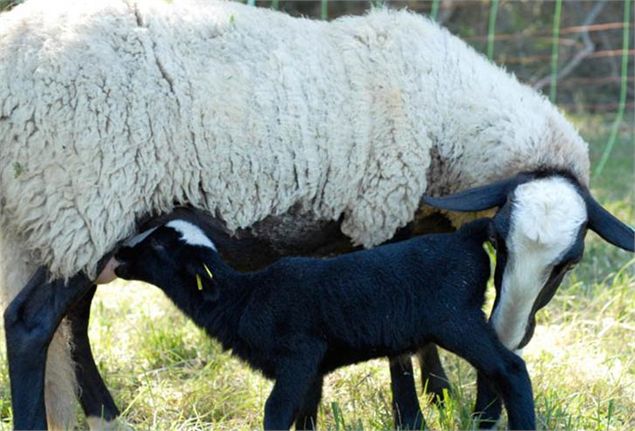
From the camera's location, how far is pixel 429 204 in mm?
3785

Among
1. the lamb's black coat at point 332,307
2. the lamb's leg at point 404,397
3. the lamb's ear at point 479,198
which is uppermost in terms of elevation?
the lamb's ear at point 479,198

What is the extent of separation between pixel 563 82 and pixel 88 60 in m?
8.17

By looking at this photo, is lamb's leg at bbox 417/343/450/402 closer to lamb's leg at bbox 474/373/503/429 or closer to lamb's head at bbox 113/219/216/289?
lamb's leg at bbox 474/373/503/429

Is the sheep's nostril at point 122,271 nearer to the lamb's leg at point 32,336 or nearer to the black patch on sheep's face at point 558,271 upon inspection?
the lamb's leg at point 32,336

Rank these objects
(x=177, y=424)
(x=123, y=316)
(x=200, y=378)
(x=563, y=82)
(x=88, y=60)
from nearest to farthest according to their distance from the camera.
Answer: (x=88, y=60)
(x=177, y=424)
(x=200, y=378)
(x=123, y=316)
(x=563, y=82)

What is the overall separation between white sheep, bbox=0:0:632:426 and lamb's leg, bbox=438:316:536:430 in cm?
71

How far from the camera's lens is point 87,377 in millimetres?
4082

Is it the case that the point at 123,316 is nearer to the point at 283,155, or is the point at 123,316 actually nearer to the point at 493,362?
the point at 283,155

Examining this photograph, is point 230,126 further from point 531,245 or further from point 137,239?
point 531,245

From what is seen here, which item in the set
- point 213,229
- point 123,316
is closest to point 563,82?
point 123,316

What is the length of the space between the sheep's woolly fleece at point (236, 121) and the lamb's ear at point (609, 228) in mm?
316

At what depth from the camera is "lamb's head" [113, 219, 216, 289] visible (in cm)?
349

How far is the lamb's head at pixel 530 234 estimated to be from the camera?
3592 mm

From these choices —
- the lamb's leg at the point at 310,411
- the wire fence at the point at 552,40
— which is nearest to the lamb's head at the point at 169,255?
the lamb's leg at the point at 310,411
